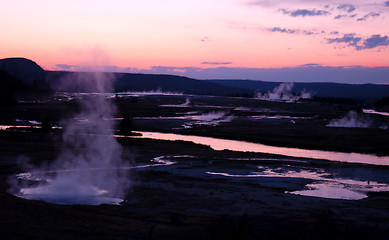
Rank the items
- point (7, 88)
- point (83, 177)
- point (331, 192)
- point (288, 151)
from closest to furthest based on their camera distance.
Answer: point (331, 192) → point (83, 177) → point (288, 151) → point (7, 88)

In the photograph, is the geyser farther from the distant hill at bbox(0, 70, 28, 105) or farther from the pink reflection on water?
the distant hill at bbox(0, 70, 28, 105)

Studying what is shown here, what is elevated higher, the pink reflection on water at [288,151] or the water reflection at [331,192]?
the water reflection at [331,192]

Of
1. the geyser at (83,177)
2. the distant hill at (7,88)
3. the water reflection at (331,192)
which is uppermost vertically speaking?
the distant hill at (7,88)

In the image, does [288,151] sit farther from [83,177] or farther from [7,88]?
[7,88]

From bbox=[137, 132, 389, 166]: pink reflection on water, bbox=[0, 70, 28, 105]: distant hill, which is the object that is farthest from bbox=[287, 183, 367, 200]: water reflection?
bbox=[0, 70, 28, 105]: distant hill

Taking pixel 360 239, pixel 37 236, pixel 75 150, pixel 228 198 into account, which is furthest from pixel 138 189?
pixel 75 150

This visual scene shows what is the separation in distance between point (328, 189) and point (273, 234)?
10550mm

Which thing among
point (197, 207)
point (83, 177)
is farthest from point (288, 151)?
point (197, 207)

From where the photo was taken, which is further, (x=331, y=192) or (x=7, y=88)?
(x=7, y=88)

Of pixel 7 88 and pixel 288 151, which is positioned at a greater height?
pixel 7 88

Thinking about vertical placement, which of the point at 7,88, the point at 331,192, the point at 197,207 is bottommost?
the point at 331,192

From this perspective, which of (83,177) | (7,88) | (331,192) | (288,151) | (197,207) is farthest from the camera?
(7,88)

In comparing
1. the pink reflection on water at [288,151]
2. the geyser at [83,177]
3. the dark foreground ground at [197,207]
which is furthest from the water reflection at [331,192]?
the pink reflection on water at [288,151]

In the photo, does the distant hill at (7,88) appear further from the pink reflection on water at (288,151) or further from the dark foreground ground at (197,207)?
the dark foreground ground at (197,207)
